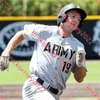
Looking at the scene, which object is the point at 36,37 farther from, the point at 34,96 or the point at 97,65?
the point at 97,65

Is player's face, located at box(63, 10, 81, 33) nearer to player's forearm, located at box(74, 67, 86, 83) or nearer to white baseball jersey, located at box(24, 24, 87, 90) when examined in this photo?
white baseball jersey, located at box(24, 24, 87, 90)

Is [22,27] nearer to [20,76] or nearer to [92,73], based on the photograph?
[92,73]

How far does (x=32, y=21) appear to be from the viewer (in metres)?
19.7

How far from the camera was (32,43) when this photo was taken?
19484 mm

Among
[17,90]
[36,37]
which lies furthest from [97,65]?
[36,37]

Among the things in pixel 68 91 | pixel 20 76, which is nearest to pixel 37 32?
pixel 68 91

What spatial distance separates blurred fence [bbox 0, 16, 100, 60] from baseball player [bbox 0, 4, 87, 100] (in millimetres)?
13570

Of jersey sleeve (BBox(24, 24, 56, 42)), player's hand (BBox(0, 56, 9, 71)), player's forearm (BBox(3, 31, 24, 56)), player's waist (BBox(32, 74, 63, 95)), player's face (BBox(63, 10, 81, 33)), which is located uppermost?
player's face (BBox(63, 10, 81, 33))

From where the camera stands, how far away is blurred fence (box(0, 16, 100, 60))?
772 inches

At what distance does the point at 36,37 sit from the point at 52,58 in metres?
0.29

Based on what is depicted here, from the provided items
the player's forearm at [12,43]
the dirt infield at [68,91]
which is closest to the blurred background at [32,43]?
the dirt infield at [68,91]

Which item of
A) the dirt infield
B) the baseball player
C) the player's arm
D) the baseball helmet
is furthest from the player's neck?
the dirt infield

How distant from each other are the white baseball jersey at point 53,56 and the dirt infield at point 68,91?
548 centimetres

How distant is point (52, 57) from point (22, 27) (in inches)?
543
